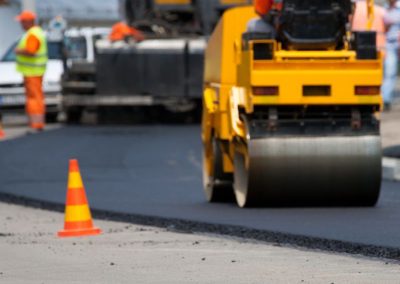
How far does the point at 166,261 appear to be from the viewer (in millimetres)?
9289

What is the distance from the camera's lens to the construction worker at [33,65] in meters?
25.9

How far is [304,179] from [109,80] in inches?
579

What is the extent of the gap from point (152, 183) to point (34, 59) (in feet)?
33.7

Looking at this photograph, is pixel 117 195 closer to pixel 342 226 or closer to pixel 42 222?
pixel 42 222

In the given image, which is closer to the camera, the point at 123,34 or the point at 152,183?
the point at 152,183

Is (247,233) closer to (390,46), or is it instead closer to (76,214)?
(76,214)

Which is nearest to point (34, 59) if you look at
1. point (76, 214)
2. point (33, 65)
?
point (33, 65)

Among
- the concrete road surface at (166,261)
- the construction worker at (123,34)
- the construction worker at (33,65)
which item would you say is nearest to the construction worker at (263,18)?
the concrete road surface at (166,261)

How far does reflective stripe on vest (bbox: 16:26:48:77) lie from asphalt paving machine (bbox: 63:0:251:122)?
1.21 m

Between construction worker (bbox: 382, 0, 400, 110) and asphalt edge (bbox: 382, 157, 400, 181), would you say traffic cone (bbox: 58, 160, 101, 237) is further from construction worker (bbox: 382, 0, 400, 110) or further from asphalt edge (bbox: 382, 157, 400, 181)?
construction worker (bbox: 382, 0, 400, 110)

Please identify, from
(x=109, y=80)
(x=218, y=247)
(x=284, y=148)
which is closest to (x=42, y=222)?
(x=284, y=148)

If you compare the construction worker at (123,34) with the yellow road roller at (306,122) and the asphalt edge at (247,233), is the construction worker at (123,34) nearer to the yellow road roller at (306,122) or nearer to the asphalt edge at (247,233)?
the asphalt edge at (247,233)

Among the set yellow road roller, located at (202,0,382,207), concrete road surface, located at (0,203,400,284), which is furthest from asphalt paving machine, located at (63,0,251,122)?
concrete road surface, located at (0,203,400,284)

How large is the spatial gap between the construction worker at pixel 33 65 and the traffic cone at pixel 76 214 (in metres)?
14.2
